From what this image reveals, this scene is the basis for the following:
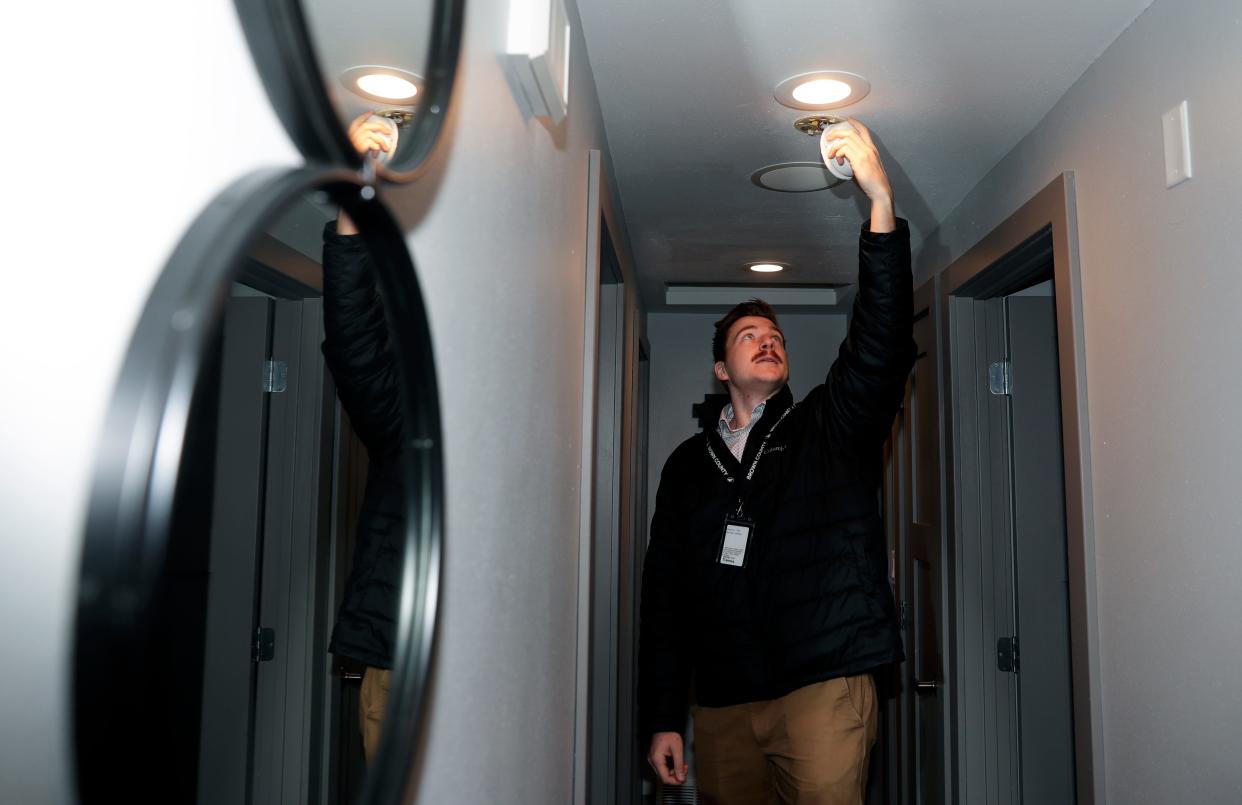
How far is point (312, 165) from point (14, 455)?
239 mm

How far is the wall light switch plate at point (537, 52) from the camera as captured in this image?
3.49ft

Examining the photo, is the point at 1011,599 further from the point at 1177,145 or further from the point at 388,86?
the point at 388,86

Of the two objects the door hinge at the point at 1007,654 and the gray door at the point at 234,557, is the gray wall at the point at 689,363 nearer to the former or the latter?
the door hinge at the point at 1007,654

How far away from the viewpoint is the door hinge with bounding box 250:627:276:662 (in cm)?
43

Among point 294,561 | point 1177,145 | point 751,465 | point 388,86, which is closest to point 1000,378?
point 751,465

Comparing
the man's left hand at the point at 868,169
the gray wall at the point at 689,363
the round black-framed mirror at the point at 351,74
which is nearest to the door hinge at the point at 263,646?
the round black-framed mirror at the point at 351,74

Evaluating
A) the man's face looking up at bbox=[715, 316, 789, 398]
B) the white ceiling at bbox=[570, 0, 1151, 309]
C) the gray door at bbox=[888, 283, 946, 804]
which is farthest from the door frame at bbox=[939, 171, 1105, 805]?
the gray door at bbox=[888, 283, 946, 804]

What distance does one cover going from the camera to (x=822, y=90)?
1.96 meters

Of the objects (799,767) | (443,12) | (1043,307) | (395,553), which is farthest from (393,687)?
(1043,307)

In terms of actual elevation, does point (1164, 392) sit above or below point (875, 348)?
below

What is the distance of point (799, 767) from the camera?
6.75 ft

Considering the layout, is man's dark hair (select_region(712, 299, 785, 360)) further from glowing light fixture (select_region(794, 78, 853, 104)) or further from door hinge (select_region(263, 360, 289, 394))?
door hinge (select_region(263, 360, 289, 394))

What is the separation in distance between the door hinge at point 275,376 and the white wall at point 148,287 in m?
0.09

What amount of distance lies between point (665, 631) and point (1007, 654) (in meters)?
1.03
